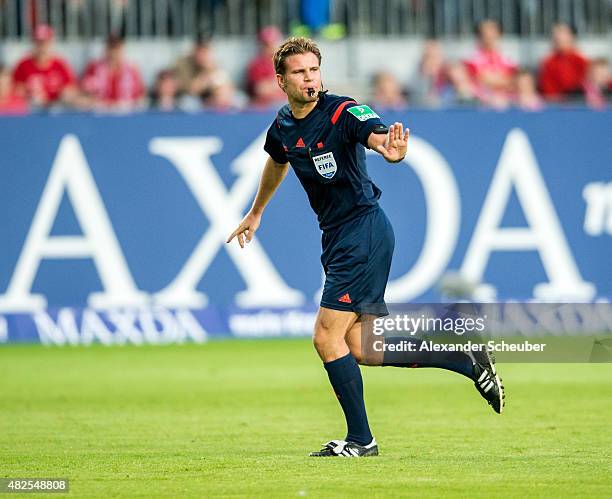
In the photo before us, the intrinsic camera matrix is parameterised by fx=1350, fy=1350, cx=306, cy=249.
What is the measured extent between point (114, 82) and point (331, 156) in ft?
36.2

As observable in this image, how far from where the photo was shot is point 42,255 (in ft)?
56.8

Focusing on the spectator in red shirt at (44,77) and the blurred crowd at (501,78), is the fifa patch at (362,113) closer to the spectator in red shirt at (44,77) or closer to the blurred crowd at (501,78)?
the blurred crowd at (501,78)

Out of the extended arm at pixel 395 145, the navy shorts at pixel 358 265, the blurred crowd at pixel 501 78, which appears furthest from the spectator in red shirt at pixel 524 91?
the extended arm at pixel 395 145

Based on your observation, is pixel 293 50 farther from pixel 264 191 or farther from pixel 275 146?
pixel 264 191

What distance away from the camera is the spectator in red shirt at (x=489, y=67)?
64.7 feet

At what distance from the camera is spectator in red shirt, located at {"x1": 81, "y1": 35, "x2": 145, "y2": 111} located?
19.0m

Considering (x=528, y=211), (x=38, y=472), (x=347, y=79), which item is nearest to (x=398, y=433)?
(x=38, y=472)

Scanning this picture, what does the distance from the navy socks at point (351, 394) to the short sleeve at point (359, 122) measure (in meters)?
1.41

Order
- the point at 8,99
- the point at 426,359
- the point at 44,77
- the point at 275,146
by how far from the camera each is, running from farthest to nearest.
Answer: the point at 44,77
the point at 8,99
the point at 275,146
the point at 426,359

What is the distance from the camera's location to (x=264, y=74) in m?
19.6

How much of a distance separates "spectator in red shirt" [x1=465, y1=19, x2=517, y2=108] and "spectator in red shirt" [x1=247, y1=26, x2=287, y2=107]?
9.53 ft

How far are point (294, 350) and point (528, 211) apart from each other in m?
3.58

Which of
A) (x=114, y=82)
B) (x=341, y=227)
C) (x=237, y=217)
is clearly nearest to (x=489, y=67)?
(x=237, y=217)

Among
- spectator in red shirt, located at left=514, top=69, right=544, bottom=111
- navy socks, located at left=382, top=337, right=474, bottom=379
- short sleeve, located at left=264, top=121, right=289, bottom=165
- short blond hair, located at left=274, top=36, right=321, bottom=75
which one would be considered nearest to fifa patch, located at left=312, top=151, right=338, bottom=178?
short sleeve, located at left=264, top=121, right=289, bottom=165
